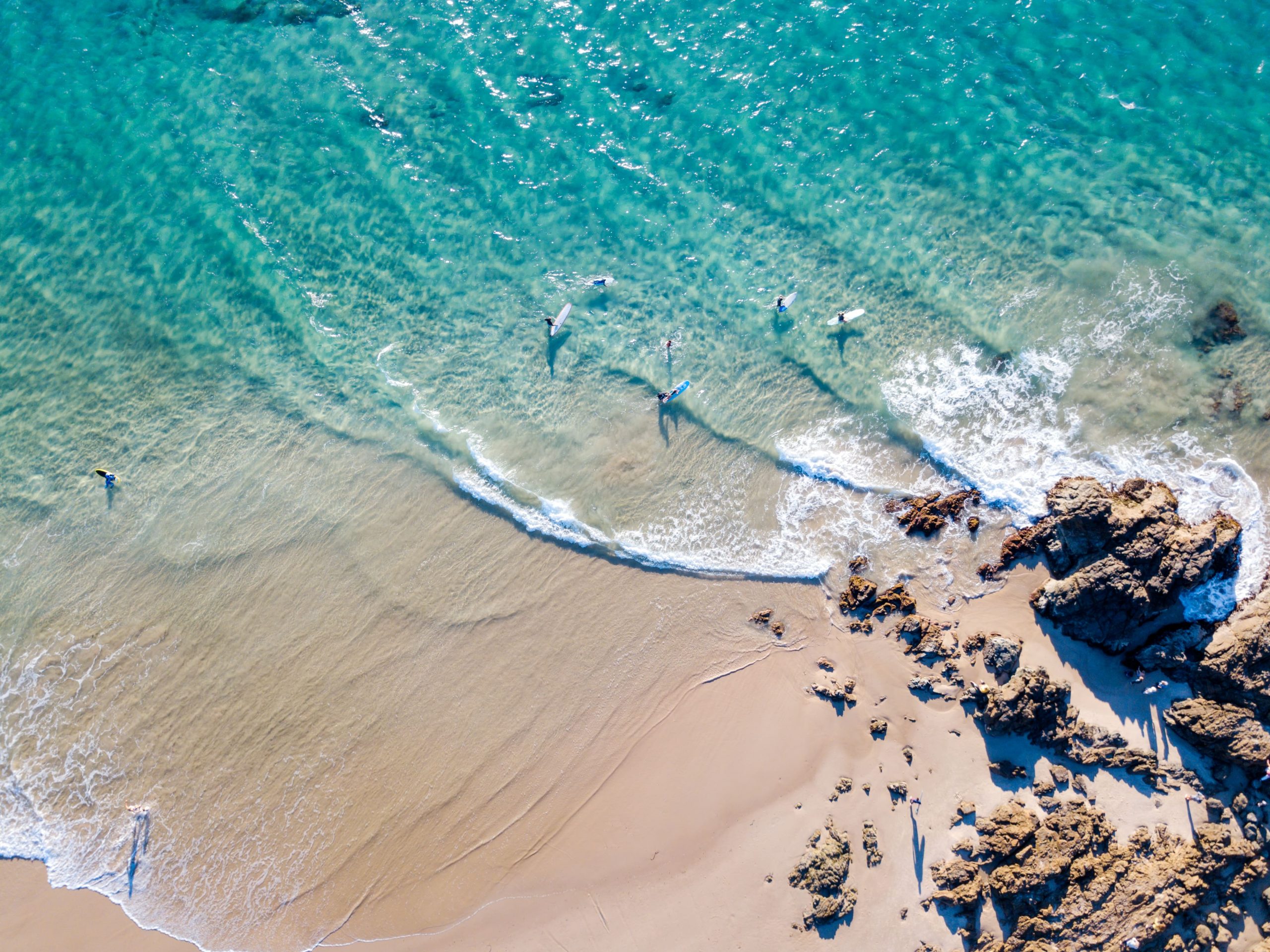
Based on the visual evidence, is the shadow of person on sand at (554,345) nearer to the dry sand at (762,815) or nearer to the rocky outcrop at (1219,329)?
the dry sand at (762,815)

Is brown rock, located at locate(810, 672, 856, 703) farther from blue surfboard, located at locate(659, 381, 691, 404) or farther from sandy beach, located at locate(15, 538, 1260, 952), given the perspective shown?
blue surfboard, located at locate(659, 381, 691, 404)

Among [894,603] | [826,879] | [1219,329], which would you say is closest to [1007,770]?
[894,603]

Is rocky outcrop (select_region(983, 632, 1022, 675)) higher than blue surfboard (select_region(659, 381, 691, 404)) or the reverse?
the reverse

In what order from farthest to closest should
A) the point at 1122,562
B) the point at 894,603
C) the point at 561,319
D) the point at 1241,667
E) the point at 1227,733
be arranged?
1. the point at 561,319
2. the point at 894,603
3. the point at 1122,562
4. the point at 1241,667
5. the point at 1227,733

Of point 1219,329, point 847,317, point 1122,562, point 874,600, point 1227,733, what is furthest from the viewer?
point 847,317

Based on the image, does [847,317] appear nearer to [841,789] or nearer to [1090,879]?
[841,789]

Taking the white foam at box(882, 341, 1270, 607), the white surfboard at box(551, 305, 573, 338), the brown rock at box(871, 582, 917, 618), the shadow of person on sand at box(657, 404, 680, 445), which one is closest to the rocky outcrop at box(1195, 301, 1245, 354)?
the white foam at box(882, 341, 1270, 607)
